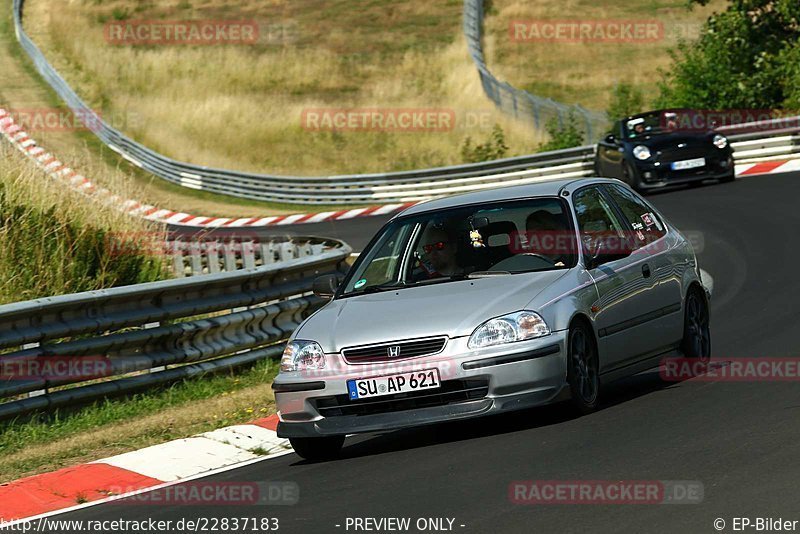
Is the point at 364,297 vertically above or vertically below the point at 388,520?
above

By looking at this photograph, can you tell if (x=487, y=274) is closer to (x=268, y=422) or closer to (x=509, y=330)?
(x=509, y=330)

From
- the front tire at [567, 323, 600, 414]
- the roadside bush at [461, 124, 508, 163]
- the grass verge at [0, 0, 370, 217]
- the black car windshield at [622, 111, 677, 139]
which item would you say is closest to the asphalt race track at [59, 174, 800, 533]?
the front tire at [567, 323, 600, 414]

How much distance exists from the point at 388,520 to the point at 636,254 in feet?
12.2

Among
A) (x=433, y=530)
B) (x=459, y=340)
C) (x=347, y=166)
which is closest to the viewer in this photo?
(x=433, y=530)

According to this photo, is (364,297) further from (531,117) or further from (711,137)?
(531,117)

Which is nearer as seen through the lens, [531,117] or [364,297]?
[364,297]

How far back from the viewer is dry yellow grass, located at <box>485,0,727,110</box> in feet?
156

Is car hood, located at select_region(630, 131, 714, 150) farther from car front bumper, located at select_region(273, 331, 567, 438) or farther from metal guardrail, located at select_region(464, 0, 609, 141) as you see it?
car front bumper, located at select_region(273, 331, 567, 438)

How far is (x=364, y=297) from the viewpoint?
865cm

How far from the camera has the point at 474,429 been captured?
27.8 ft

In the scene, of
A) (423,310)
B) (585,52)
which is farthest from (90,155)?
(423,310)

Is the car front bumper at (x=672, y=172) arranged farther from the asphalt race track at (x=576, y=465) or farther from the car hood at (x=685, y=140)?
the asphalt race track at (x=576, y=465)

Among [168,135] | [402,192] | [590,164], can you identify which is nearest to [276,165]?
[168,135]

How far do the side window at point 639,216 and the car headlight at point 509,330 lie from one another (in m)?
1.85
